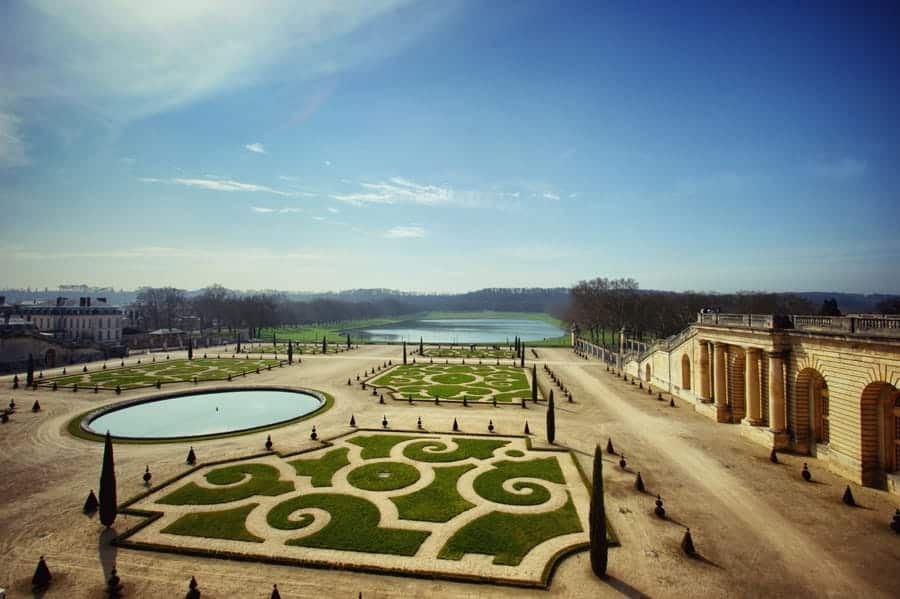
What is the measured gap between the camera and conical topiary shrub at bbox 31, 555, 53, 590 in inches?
620

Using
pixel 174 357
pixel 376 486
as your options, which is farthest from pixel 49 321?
pixel 376 486

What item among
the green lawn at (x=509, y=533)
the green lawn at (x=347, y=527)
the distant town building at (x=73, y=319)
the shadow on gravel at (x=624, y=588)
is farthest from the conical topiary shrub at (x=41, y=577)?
the distant town building at (x=73, y=319)

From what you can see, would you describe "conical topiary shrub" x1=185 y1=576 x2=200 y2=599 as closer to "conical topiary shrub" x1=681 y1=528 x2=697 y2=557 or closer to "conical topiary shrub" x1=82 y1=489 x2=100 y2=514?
"conical topiary shrub" x1=82 y1=489 x2=100 y2=514

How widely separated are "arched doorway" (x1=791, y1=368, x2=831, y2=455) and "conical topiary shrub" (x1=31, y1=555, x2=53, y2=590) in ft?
Result: 129

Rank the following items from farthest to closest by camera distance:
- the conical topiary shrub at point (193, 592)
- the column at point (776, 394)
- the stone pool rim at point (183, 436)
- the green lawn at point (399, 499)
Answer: the stone pool rim at point (183, 436), the column at point (776, 394), the green lawn at point (399, 499), the conical topiary shrub at point (193, 592)

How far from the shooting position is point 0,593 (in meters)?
11.3

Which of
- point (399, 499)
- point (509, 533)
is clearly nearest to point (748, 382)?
point (509, 533)

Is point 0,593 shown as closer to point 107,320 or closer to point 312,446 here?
point 312,446

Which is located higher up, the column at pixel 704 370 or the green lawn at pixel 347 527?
the column at pixel 704 370

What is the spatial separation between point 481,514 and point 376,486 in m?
6.15

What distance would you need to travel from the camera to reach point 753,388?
34031 millimetres

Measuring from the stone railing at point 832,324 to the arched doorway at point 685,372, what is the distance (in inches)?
370

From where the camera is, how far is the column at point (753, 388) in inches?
1323

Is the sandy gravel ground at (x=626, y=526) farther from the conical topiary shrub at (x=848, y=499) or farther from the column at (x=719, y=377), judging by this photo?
the column at (x=719, y=377)
